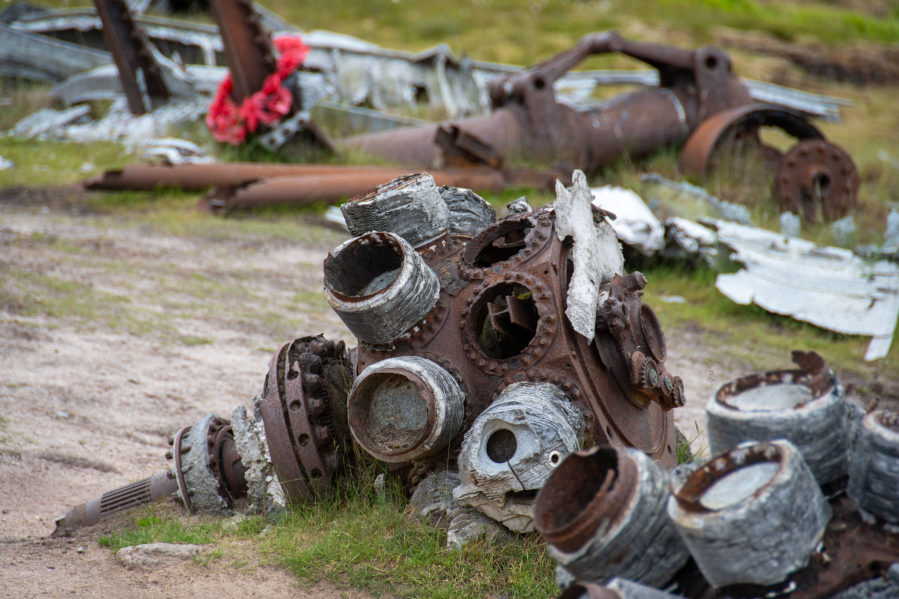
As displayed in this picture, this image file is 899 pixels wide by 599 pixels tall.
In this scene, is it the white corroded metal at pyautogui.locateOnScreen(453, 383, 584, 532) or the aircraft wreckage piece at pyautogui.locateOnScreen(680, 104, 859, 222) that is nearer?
the white corroded metal at pyautogui.locateOnScreen(453, 383, 584, 532)

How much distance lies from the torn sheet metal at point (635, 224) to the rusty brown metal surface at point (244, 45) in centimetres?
387

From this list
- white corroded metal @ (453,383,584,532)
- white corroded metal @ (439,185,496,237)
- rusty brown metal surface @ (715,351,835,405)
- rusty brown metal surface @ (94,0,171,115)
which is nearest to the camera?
rusty brown metal surface @ (715,351,835,405)

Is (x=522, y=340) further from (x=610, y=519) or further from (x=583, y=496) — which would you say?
(x=610, y=519)

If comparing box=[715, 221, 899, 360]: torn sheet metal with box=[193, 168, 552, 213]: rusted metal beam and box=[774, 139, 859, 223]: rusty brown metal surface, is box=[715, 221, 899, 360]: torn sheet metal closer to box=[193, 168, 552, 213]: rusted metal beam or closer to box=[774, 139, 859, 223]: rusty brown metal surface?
box=[774, 139, 859, 223]: rusty brown metal surface

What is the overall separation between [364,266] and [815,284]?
4.46 metres

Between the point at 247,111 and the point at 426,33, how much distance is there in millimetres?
11420

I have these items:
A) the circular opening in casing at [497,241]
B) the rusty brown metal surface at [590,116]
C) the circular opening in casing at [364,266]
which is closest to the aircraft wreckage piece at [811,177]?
the rusty brown metal surface at [590,116]

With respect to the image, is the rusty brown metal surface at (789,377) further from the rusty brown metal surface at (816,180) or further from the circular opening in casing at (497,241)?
the rusty brown metal surface at (816,180)

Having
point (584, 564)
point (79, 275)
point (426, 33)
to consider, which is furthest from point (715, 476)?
point (426, 33)

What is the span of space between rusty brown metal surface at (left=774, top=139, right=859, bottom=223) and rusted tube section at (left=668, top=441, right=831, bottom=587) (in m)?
6.32

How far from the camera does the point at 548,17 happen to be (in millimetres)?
20625

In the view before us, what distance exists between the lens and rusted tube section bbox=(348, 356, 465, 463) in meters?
2.23

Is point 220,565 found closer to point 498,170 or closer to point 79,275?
point 79,275

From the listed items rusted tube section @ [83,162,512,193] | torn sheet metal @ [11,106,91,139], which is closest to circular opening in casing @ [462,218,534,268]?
rusted tube section @ [83,162,512,193]
